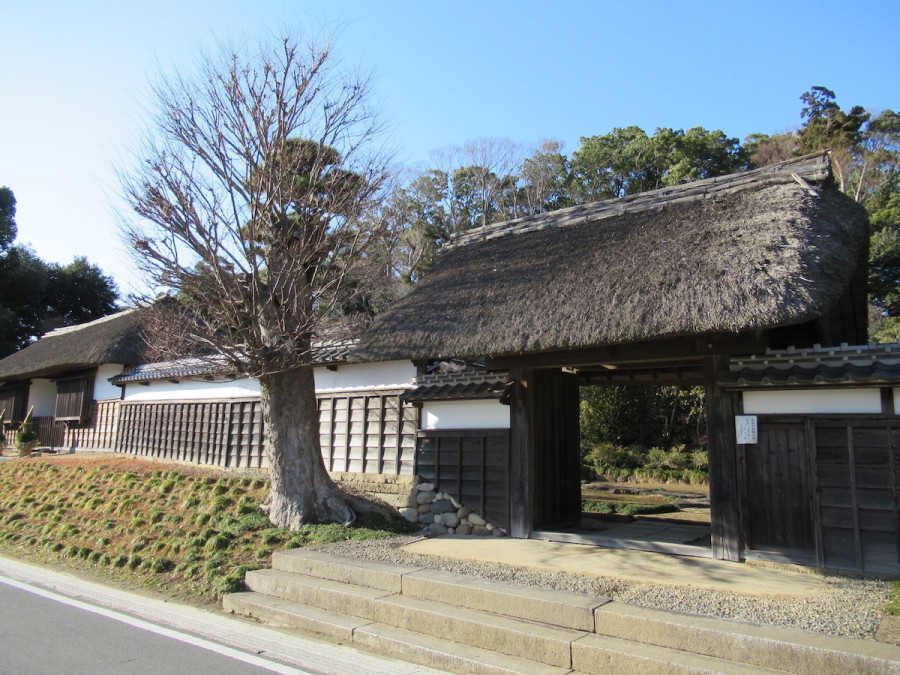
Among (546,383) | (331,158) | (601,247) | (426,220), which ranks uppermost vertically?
(426,220)

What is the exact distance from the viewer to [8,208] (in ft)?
105

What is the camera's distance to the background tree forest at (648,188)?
17.9 metres

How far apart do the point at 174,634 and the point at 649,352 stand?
19.3 feet

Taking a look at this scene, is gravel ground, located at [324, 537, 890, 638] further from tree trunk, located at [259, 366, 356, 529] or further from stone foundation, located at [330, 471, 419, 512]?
stone foundation, located at [330, 471, 419, 512]

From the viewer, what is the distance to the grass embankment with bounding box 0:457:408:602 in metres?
7.34

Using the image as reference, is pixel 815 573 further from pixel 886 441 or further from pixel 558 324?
pixel 558 324

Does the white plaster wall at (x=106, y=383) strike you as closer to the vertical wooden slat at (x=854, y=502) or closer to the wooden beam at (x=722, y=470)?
the wooden beam at (x=722, y=470)

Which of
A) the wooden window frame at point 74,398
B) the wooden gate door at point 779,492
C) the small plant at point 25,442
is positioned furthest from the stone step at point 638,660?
the small plant at point 25,442

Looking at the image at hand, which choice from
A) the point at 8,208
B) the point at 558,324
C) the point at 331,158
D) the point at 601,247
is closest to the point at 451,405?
the point at 558,324

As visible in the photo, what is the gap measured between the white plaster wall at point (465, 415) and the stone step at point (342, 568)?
298 cm

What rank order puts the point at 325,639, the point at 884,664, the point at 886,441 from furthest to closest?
the point at 886,441 < the point at 325,639 < the point at 884,664

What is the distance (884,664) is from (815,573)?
2.77 metres

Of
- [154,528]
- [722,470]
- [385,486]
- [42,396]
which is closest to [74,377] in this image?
[42,396]

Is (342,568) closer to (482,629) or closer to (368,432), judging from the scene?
(482,629)
